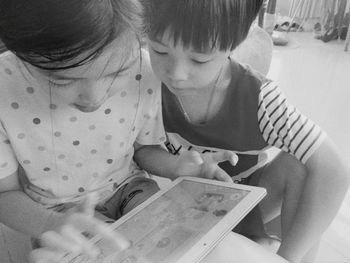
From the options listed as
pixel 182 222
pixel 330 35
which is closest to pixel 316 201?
pixel 182 222

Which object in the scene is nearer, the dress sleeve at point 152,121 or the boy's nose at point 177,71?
the boy's nose at point 177,71

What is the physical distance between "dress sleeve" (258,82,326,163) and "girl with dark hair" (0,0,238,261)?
0.32 feet

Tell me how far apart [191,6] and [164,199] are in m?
0.27

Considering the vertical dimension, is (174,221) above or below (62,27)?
below

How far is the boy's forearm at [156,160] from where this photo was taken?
662 mm

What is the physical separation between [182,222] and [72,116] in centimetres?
22

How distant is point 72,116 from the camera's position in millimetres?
594

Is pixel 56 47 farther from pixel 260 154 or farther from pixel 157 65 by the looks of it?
pixel 260 154

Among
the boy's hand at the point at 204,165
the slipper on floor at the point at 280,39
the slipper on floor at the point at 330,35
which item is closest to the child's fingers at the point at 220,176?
the boy's hand at the point at 204,165

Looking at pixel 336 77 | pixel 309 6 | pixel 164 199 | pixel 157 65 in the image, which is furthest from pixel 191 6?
pixel 309 6

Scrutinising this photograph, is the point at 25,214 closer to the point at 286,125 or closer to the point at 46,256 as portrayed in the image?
the point at 46,256

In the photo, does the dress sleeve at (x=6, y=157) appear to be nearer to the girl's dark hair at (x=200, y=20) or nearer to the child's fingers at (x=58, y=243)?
the child's fingers at (x=58, y=243)

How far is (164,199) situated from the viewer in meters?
0.58

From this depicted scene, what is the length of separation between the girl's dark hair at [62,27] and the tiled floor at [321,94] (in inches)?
16.1
